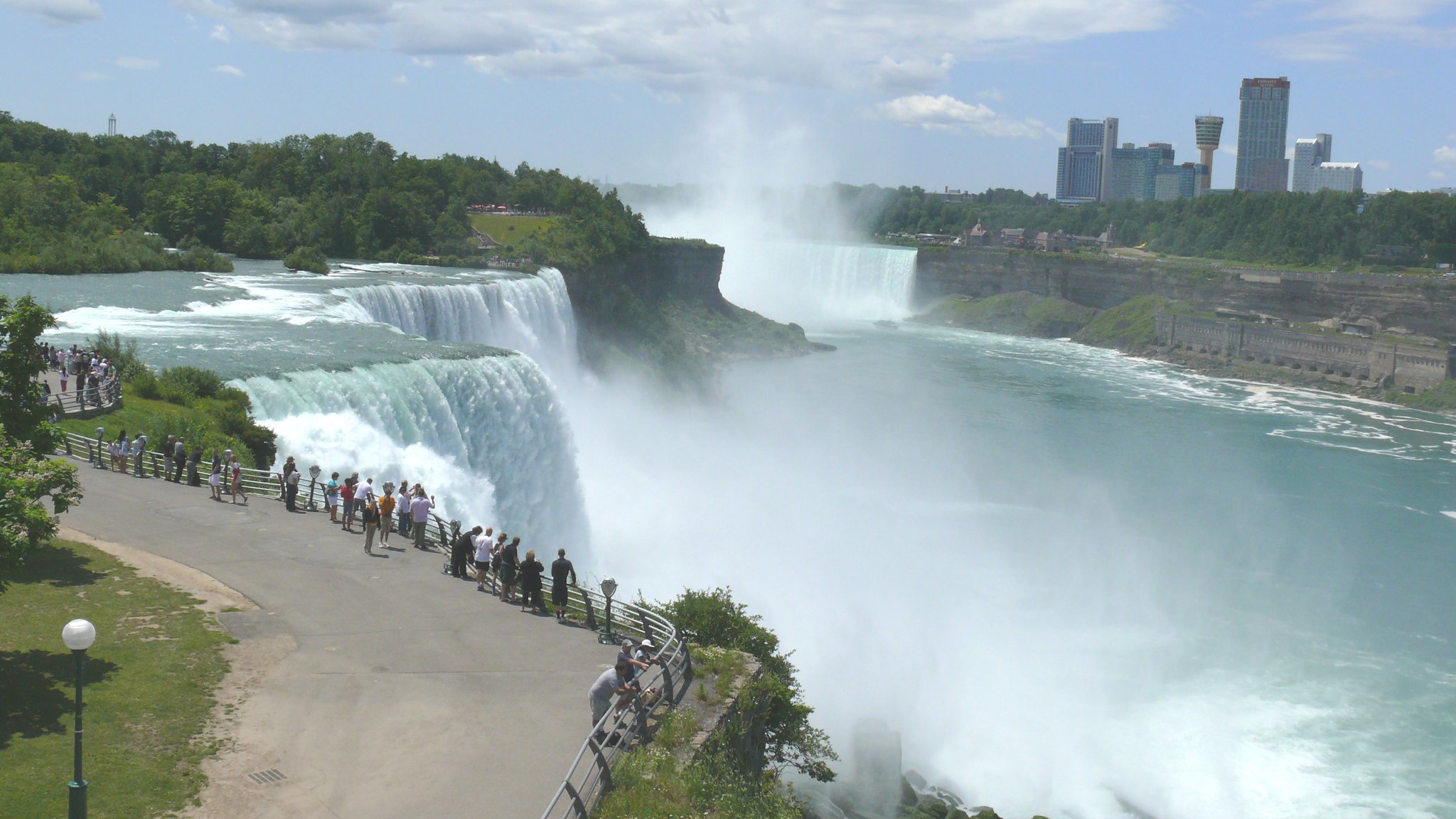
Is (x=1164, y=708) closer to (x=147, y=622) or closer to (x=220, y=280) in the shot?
(x=147, y=622)

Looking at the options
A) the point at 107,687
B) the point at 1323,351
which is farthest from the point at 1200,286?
the point at 107,687

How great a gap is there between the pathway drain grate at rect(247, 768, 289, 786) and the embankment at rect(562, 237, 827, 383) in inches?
1319

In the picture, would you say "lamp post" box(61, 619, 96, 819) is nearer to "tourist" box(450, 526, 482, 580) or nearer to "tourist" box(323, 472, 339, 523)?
"tourist" box(450, 526, 482, 580)

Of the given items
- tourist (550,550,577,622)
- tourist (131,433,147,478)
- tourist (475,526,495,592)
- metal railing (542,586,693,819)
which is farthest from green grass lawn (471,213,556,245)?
metal railing (542,586,693,819)

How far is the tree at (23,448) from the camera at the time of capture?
8.37 metres

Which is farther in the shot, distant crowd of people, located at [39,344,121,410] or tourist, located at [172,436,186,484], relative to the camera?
distant crowd of people, located at [39,344,121,410]

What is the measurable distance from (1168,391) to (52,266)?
4447cm

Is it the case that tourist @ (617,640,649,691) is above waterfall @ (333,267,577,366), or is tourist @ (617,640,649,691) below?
below

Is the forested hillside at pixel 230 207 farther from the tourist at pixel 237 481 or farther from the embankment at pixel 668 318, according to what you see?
the tourist at pixel 237 481

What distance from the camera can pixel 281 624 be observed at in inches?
426

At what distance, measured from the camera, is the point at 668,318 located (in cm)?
5331

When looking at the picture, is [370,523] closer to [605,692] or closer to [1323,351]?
[605,692]

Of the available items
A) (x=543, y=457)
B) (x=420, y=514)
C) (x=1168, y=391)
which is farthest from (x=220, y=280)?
(x=1168, y=391)

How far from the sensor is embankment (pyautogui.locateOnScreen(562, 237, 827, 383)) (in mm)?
44719
